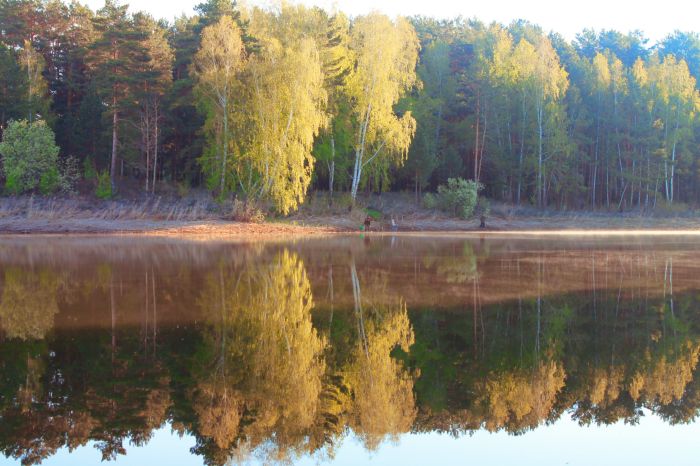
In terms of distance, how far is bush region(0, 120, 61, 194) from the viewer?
43.4 meters

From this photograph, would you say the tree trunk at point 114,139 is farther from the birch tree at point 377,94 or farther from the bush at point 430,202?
the bush at point 430,202

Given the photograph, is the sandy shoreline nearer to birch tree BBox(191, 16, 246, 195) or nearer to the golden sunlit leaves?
birch tree BBox(191, 16, 246, 195)

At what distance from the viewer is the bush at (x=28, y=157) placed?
4338 cm

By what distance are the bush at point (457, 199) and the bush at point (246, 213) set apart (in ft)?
48.1

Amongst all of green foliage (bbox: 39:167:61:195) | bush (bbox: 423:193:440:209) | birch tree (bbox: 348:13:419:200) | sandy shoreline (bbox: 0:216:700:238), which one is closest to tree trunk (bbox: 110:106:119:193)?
green foliage (bbox: 39:167:61:195)

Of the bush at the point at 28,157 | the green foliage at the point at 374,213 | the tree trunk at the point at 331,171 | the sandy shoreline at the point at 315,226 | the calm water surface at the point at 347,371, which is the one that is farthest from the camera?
the tree trunk at the point at 331,171

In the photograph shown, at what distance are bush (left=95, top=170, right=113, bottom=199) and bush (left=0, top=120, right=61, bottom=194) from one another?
8.55 feet

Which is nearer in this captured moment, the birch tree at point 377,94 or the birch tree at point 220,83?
the birch tree at point 220,83

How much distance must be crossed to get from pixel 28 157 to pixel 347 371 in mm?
41583

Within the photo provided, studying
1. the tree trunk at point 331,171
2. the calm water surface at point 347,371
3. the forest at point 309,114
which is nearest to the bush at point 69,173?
the forest at point 309,114

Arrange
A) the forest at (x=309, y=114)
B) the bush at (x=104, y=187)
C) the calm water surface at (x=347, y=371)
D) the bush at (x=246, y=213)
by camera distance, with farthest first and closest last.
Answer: the bush at (x=104, y=187), the forest at (x=309, y=114), the bush at (x=246, y=213), the calm water surface at (x=347, y=371)

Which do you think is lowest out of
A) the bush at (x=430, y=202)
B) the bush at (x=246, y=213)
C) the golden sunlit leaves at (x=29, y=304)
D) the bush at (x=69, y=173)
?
the golden sunlit leaves at (x=29, y=304)

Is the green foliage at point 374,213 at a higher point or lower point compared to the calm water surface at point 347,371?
higher

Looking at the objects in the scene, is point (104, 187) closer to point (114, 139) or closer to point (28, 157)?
point (114, 139)
